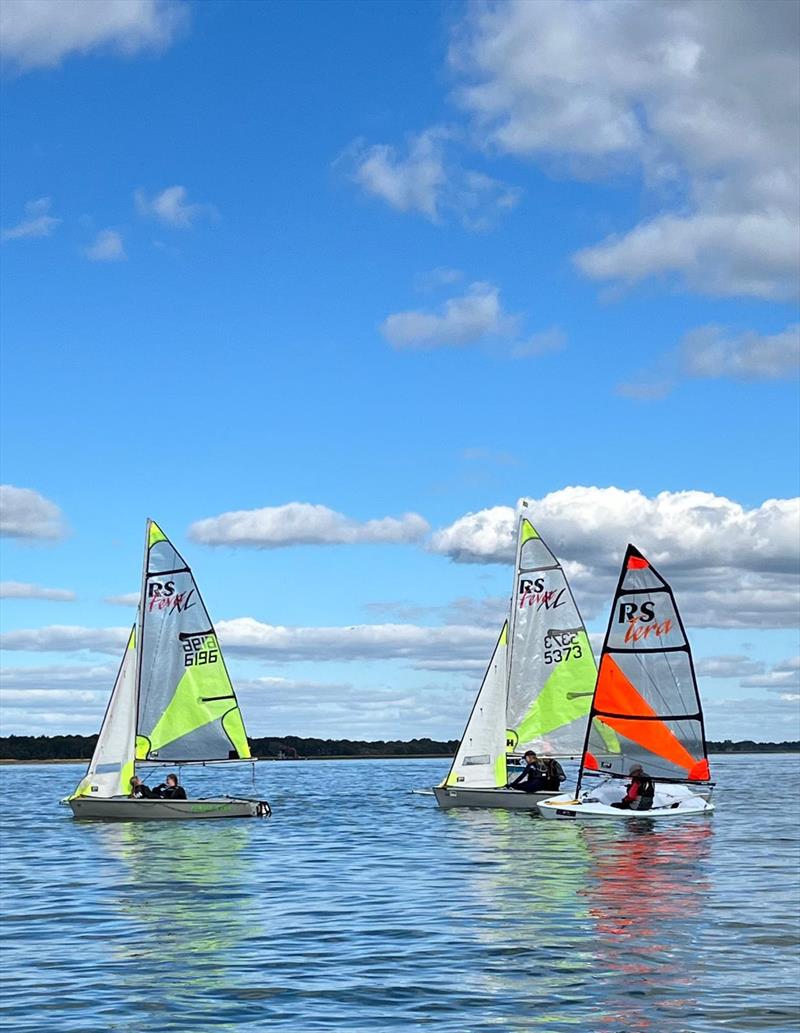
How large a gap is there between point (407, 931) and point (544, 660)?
32667 millimetres

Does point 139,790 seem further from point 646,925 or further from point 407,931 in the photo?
point 646,925

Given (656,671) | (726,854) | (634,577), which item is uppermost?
(634,577)

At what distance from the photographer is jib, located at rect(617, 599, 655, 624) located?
46.5 m

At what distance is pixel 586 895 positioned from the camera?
89.8 feet

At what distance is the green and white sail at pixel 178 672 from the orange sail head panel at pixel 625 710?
1415cm

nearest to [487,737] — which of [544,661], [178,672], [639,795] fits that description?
[639,795]

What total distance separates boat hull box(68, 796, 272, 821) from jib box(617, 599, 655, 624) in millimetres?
13918

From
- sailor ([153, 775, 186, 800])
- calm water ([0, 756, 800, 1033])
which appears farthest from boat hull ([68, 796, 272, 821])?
calm water ([0, 756, 800, 1033])

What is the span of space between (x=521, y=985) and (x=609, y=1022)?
240 cm

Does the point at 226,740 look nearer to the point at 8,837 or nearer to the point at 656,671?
the point at 8,837

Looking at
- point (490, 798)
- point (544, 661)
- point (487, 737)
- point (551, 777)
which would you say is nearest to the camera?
point (490, 798)

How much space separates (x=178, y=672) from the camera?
171ft

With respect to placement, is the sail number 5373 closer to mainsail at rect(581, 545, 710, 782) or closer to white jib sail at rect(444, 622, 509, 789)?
white jib sail at rect(444, 622, 509, 789)

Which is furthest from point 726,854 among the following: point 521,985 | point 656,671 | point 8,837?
point 8,837
